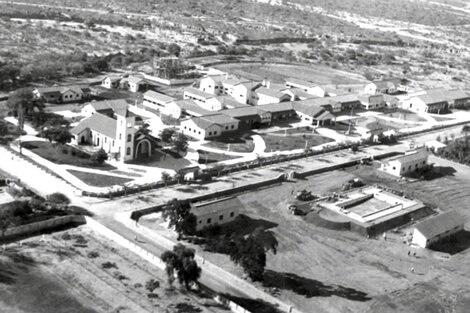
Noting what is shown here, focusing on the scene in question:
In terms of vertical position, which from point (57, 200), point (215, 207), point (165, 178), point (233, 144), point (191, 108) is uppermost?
point (191, 108)

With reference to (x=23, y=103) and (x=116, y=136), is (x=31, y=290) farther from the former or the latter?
(x=23, y=103)

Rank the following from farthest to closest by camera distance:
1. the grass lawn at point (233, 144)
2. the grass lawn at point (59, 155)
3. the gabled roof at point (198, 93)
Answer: the gabled roof at point (198, 93)
the grass lawn at point (233, 144)
the grass lawn at point (59, 155)

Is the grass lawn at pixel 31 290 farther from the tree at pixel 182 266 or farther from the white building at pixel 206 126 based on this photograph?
the white building at pixel 206 126

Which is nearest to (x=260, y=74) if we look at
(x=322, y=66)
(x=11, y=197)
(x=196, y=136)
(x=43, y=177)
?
(x=322, y=66)

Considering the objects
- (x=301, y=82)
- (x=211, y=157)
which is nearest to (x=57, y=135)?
(x=211, y=157)

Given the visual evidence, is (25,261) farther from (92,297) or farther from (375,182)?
(375,182)

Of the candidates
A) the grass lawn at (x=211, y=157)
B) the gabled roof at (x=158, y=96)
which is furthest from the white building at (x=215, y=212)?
the gabled roof at (x=158, y=96)

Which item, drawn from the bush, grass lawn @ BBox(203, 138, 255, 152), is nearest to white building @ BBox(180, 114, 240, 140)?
grass lawn @ BBox(203, 138, 255, 152)
